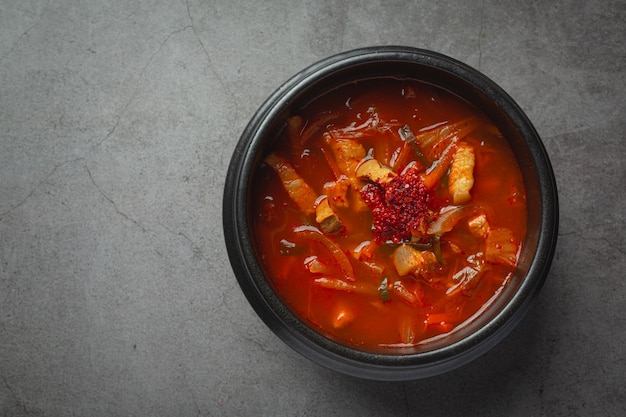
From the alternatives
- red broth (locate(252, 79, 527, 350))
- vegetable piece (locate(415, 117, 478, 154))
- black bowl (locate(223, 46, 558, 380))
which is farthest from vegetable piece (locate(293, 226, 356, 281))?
vegetable piece (locate(415, 117, 478, 154))

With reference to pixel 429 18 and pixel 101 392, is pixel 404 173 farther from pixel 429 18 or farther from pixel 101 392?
pixel 101 392

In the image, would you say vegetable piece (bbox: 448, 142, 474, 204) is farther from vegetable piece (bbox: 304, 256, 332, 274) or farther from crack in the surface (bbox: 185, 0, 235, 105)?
crack in the surface (bbox: 185, 0, 235, 105)

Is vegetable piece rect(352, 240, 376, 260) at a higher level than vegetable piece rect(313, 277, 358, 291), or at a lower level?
higher

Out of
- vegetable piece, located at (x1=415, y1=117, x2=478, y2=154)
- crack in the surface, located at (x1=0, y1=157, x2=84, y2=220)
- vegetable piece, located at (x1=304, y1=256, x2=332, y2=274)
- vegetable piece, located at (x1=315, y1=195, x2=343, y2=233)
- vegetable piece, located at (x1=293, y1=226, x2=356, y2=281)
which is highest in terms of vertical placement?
vegetable piece, located at (x1=415, y1=117, x2=478, y2=154)

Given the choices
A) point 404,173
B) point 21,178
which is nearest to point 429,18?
point 404,173

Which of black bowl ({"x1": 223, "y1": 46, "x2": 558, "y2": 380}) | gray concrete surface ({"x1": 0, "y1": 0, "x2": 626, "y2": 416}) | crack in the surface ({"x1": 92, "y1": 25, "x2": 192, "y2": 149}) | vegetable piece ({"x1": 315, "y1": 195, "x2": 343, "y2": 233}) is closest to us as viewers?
black bowl ({"x1": 223, "y1": 46, "x2": 558, "y2": 380})

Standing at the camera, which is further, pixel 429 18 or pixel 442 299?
pixel 429 18

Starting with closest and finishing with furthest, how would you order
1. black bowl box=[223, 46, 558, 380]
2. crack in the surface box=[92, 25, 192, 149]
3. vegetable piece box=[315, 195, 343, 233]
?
black bowl box=[223, 46, 558, 380]
vegetable piece box=[315, 195, 343, 233]
crack in the surface box=[92, 25, 192, 149]

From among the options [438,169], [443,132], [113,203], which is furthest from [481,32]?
[113,203]

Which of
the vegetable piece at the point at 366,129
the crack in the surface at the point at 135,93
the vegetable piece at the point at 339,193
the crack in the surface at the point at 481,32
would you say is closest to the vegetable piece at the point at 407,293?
the vegetable piece at the point at 339,193
